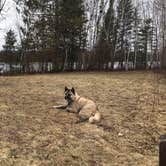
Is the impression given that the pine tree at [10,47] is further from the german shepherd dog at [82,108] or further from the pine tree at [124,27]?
the german shepherd dog at [82,108]

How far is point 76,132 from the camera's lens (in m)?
6.58

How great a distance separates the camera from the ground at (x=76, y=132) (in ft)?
18.2

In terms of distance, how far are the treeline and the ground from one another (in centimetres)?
1312

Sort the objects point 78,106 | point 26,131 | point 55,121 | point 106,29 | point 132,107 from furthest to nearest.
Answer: point 106,29 < point 132,107 < point 78,106 < point 55,121 < point 26,131

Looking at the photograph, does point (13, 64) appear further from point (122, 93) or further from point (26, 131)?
point (26, 131)

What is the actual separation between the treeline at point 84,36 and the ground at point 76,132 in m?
13.1

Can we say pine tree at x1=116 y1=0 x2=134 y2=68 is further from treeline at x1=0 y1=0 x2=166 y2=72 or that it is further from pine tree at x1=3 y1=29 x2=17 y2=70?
pine tree at x1=3 y1=29 x2=17 y2=70

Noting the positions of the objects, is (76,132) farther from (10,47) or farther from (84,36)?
(10,47)

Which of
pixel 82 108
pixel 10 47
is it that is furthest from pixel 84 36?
pixel 82 108

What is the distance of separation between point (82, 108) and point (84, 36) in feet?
62.6

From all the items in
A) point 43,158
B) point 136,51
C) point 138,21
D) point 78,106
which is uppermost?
point 138,21

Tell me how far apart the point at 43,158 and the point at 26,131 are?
1089 mm

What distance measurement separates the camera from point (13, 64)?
2614 centimetres

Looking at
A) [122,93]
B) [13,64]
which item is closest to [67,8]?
[13,64]
